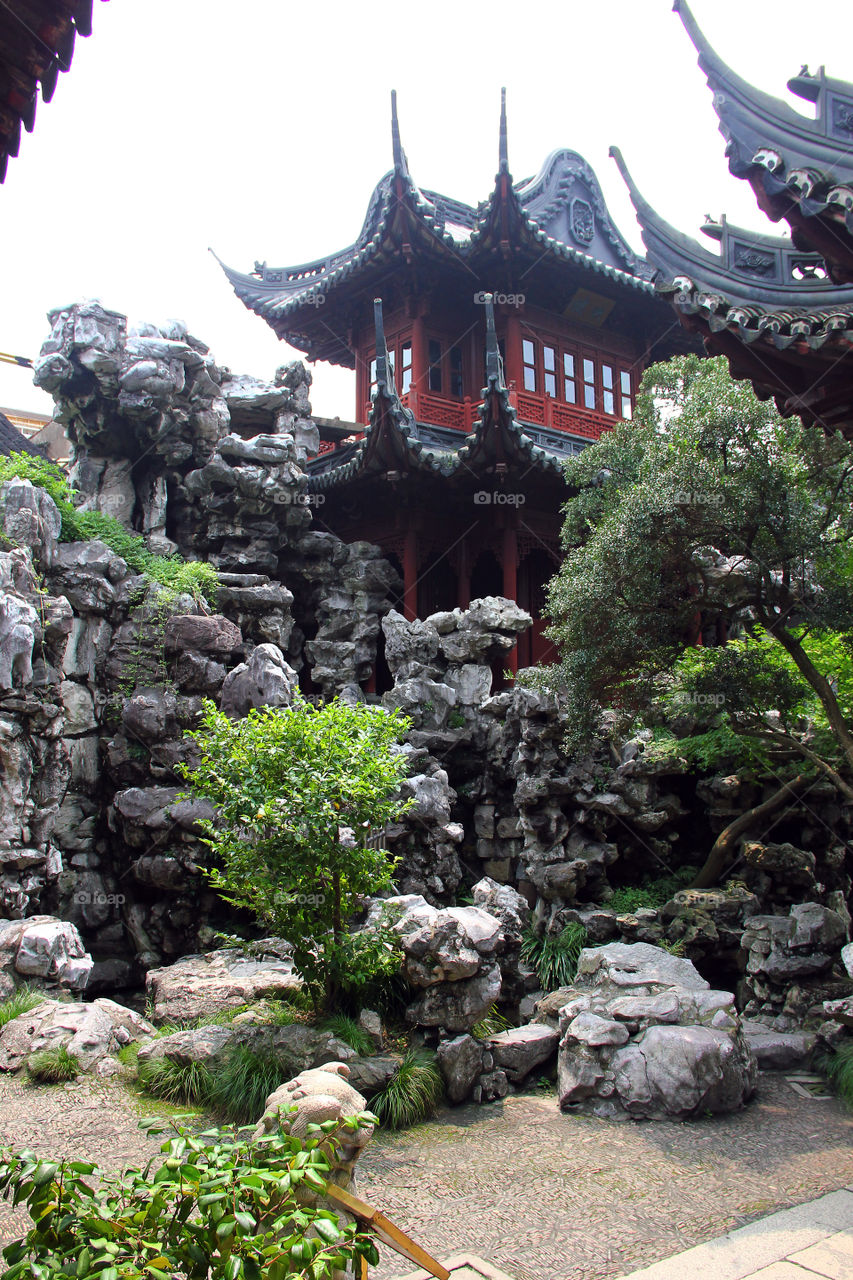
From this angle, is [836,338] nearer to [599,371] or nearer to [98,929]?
[98,929]

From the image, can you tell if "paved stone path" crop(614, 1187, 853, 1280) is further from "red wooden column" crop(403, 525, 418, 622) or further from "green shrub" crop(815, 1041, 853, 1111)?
"red wooden column" crop(403, 525, 418, 622)

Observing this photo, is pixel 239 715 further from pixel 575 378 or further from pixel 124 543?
pixel 575 378

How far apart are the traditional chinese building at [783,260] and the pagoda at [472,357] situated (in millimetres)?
8845

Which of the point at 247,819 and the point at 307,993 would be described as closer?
the point at 247,819

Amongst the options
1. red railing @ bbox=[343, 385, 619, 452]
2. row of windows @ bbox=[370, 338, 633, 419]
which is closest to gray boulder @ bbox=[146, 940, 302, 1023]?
red railing @ bbox=[343, 385, 619, 452]

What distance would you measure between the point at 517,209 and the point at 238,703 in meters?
11.8

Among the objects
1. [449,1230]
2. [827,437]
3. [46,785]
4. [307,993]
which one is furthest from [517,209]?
[449,1230]

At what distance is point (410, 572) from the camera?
17469 millimetres

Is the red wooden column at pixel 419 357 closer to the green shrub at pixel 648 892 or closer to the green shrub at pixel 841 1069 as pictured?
the green shrub at pixel 648 892

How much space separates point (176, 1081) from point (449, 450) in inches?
520

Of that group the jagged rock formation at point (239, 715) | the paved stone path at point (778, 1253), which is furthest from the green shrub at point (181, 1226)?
the jagged rock formation at point (239, 715)

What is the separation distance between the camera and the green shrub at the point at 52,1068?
6.62 m

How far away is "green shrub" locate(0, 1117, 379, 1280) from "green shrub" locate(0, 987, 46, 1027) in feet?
18.4

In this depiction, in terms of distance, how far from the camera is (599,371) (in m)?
20.4
